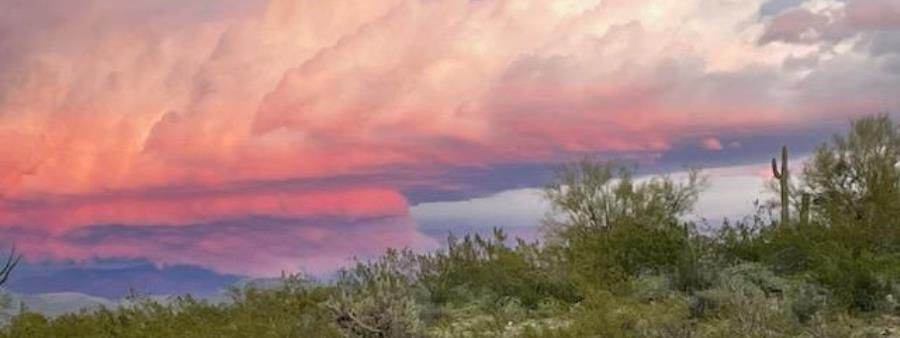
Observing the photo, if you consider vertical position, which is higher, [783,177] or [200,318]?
[783,177]

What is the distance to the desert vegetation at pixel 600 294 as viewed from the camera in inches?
591

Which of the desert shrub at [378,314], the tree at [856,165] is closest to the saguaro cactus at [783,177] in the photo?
the tree at [856,165]

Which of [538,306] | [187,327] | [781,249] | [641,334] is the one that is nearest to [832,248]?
[781,249]

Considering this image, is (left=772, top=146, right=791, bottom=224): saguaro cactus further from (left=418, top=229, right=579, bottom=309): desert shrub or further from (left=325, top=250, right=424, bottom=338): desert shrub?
(left=325, top=250, right=424, bottom=338): desert shrub

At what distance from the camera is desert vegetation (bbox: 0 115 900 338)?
15016 mm

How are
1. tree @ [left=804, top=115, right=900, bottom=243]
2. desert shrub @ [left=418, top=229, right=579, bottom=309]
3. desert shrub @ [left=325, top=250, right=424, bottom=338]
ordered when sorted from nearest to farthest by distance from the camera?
desert shrub @ [left=325, top=250, right=424, bottom=338]
desert shrub @ [left=418, top=229, right=579, bottom=309]
tree @ [left=804, top=115, right=900, bottom=243]

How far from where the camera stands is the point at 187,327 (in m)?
17.5

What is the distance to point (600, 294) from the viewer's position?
54.0 feet

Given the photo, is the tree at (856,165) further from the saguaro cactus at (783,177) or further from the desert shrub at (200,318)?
the desert shrub at (200,318)

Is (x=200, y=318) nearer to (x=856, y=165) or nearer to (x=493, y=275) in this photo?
(x=493, y=275)

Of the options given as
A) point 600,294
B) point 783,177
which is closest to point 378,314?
point 600,294

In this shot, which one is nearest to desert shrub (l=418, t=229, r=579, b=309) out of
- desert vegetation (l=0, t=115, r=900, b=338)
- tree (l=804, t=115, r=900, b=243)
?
desert vegetation (l=0, t=115, r=900, b=338)

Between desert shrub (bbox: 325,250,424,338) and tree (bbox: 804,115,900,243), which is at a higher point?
tree (bbox: 804,115,900,243)

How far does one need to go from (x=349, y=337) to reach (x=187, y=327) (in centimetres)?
374
